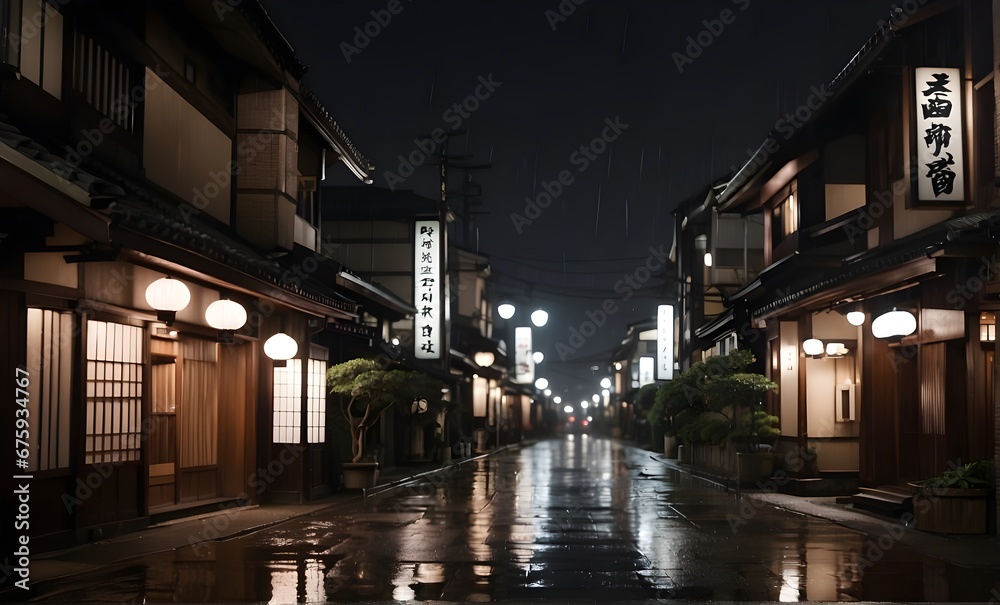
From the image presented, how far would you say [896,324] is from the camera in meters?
18.6

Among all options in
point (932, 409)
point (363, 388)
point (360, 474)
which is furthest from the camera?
point (360, 474)

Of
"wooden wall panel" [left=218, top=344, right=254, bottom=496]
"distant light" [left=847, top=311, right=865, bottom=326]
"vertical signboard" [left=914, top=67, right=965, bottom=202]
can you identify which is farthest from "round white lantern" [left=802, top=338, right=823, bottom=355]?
"wooden wall panel" [left=218, top=344, right=254, bottom=496]

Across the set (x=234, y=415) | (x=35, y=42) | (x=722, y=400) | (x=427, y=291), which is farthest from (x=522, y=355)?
(x=35, y=42)

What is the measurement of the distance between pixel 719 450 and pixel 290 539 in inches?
848

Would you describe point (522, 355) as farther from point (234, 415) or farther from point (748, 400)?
point (234, 415)

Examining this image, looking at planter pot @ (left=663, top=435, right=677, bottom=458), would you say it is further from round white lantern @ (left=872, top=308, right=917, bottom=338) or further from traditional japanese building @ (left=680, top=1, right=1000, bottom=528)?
round white lantern @ (left=872, top=308, right=917, bottom=338)

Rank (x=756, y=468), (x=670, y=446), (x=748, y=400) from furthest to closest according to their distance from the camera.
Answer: (x=670, y=446) < (x=748, y=400) < (x=756, y=468)

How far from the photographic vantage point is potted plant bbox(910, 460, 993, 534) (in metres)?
16.4

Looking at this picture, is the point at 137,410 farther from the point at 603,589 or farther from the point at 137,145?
the point at 603,589

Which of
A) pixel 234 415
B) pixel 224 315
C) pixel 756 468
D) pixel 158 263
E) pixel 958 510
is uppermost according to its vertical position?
pixel 158 263

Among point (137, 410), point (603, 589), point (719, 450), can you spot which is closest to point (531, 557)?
point (603, 589)

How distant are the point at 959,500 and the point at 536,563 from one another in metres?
7.51

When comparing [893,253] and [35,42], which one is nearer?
[35,42]

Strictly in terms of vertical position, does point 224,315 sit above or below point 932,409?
above
